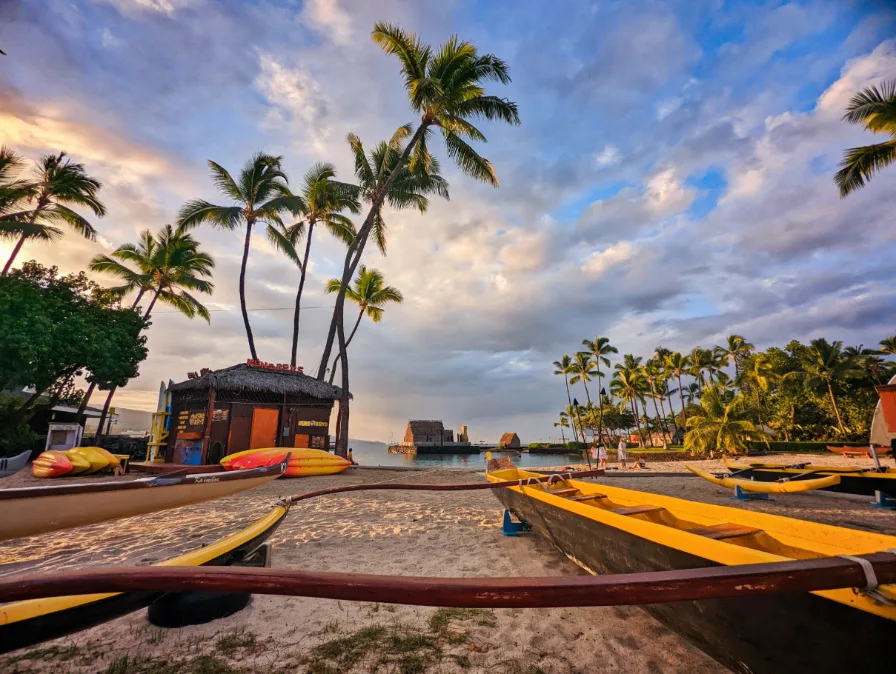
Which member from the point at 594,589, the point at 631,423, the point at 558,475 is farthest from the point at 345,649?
the point at 631,423

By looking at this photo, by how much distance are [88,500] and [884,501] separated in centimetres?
1155

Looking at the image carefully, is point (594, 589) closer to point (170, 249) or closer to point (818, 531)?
point (818, 531)

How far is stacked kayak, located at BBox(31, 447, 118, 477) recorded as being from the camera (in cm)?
956

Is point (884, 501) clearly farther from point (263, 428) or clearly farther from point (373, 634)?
point (263, 428)

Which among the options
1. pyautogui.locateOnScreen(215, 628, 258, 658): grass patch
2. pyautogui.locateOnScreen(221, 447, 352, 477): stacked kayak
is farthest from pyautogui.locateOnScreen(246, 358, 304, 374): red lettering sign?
pyautogui.locateOnScreen(215, 628, 258, 658): grass patch

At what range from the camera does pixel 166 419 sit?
15625 millimetres

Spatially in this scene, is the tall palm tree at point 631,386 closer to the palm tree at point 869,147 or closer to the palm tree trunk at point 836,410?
the palm tree trunk at point 836,410

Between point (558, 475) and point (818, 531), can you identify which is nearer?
point (818, 531)

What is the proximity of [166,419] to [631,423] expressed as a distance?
49166 millimetres

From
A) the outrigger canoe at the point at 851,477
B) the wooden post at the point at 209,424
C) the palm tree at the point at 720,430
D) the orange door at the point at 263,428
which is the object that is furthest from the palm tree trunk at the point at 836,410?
the wooden post at the point at 209,424

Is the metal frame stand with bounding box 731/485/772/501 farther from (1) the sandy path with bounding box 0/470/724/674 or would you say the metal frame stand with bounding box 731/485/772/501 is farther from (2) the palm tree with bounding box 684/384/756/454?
(2) the palm tree with bounding box 684/384/756/454

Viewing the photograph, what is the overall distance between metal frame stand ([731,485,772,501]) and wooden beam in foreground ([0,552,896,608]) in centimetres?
821

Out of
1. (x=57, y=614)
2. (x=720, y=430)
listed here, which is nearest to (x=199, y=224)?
(x=57, y=614)

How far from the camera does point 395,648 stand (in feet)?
7.52
